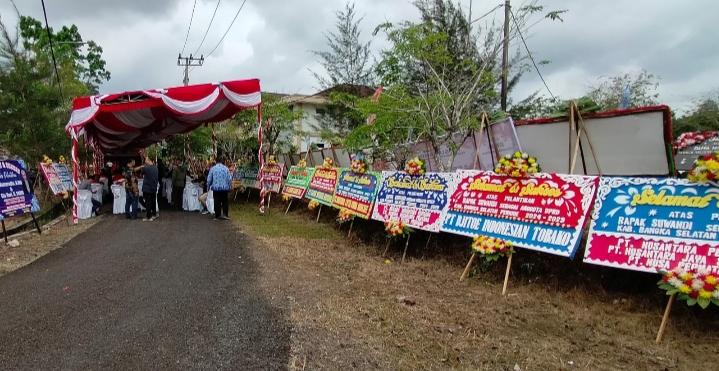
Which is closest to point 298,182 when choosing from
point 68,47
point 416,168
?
point 416,168

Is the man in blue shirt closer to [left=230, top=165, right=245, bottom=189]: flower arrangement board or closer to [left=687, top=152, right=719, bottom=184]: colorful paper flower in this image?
[left=230, top=165, right=245, bottom=189]: flower arrangement board

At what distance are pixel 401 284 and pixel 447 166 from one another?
373 centimetres

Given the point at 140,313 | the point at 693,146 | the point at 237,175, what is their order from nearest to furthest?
the point at 140,313, the point at 693,146, the point at 237,175

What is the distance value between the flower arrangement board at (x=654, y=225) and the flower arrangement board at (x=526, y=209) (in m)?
0.20

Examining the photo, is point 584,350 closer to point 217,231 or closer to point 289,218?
point 217,231

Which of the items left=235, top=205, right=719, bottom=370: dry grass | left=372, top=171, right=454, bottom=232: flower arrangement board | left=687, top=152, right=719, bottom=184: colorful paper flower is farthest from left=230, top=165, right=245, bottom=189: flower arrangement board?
left=687, top=152, right=719, bottom=184: colorful paper flower

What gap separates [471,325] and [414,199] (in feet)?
10.2

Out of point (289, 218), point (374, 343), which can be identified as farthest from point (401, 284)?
point (289, 218)

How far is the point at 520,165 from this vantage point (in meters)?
5.48

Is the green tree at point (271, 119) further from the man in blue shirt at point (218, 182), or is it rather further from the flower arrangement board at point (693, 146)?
the flower arrangement board at point (693, 146)

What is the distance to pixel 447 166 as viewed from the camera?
869 cm

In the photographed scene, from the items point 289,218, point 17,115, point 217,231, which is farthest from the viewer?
point 17,115

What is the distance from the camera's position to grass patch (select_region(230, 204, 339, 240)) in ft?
29.3

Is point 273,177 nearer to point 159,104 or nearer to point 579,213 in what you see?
point 159,104
